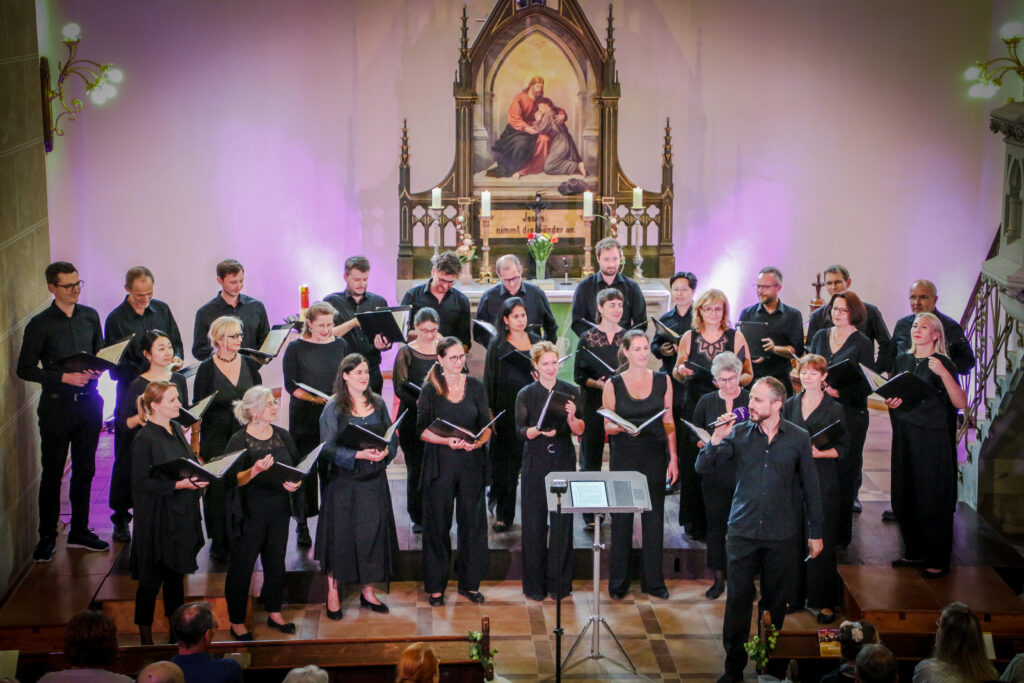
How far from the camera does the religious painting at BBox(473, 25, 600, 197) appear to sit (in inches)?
404

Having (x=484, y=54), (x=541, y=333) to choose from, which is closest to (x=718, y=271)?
(x=484, y=54)

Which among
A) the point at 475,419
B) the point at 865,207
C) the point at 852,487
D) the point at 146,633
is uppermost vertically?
the point at 865,207

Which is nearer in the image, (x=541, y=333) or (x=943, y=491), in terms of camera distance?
(x=943, y=491)

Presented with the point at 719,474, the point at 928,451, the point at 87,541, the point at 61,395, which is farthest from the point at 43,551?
the point at 928,451

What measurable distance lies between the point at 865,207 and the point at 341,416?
6.59 metres

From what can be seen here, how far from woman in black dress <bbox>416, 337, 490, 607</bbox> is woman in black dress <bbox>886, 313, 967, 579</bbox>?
223 cm

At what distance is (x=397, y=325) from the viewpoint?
7.22m

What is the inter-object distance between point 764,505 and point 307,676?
2.41m

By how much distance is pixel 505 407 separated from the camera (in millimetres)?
7336

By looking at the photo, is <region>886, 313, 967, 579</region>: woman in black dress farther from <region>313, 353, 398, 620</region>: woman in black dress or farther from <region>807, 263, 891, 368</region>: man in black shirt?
<region>313, 353, 398, 620</region>: woman in black dress

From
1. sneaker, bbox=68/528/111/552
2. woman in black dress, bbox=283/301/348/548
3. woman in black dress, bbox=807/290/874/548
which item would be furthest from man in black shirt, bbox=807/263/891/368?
sneaker, bbox=68/528/111/552

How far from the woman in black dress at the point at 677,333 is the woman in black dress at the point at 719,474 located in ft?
1.54

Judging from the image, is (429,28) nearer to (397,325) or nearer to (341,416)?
(397,325)

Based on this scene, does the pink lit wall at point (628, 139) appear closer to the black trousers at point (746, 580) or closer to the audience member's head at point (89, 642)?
the black trousers at point (746, 580)
